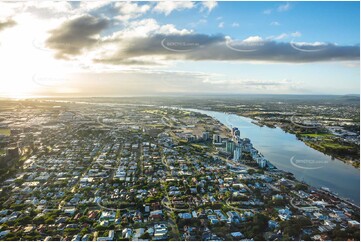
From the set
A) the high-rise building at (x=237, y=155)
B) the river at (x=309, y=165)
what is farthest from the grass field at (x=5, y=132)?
the river at (x=309, y=165)

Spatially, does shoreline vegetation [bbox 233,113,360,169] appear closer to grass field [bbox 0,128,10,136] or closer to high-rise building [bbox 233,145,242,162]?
high-rise building [bbox 233,145,242,162]

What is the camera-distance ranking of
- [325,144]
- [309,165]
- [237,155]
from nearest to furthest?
[309,165] → [237,155] → [325,144]

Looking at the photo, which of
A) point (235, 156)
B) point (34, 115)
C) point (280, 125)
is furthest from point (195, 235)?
point (280, 125)

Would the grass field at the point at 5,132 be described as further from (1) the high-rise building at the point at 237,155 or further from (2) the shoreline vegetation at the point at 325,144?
(2) the shoreline vegetation at the point at 325,144

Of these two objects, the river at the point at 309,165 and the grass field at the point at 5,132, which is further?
the grass field at the point at 5,132

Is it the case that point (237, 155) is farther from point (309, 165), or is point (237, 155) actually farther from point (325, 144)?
point (325, 144)

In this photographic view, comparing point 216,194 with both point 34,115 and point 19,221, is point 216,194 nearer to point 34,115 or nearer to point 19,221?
point 19,221

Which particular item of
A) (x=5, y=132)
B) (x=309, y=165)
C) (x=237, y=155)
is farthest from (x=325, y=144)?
(x=5, y=132)

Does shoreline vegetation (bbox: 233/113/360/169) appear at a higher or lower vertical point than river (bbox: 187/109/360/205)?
higher

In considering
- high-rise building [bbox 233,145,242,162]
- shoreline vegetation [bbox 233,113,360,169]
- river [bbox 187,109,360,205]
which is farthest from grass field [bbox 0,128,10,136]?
shoreline vegetation [bbox 233,113,360,169]
